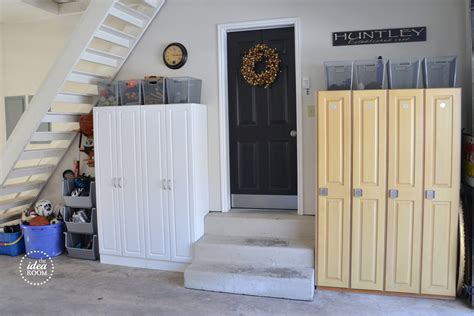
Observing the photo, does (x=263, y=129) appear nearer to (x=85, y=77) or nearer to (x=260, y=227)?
A: (x=260, y=227)

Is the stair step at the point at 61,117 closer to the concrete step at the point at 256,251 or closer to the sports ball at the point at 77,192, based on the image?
the sports ball at the point at 77,192

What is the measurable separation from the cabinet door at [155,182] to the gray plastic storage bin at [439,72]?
2532 millimetres

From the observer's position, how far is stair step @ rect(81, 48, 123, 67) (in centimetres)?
426

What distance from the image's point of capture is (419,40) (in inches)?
154

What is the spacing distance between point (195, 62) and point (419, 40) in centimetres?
234

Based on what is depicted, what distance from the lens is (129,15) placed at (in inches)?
172

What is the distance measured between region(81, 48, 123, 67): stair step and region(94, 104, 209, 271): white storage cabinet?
0.55m

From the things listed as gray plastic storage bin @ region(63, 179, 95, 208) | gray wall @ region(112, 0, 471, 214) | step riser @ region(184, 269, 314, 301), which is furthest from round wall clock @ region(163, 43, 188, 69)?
step riser @ region(184, 269, 314, 301)

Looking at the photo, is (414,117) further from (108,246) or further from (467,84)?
(108,246)

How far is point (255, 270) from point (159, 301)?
911 millimetres

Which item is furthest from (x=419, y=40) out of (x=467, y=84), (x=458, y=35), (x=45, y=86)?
(x=45, y=86)

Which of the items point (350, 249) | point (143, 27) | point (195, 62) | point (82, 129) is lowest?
point (350, 249)

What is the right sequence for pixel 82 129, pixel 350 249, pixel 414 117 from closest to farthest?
pixel 414 117 → pixel 350 249 → pixel 82 129

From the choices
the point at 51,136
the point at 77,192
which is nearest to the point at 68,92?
the point at 51,136
